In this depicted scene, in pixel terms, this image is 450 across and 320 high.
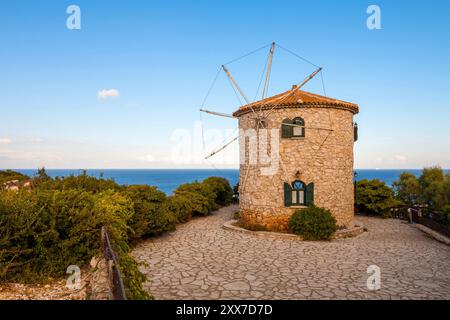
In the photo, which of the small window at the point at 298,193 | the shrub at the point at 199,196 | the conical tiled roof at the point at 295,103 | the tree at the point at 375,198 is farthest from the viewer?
the tree at the point at 375,198

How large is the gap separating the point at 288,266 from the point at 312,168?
5859mm

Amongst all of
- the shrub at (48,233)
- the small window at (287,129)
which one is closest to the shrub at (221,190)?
the small window at (287,129)

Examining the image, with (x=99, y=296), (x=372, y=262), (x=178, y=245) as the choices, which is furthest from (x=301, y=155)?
(x=99, y=296)

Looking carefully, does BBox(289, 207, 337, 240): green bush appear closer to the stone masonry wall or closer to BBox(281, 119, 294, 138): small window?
the stone masonry wall

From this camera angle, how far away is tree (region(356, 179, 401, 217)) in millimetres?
20297

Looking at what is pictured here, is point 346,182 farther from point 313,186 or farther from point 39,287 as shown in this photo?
point 39,287

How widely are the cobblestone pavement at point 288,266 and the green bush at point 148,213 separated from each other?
1.77ft

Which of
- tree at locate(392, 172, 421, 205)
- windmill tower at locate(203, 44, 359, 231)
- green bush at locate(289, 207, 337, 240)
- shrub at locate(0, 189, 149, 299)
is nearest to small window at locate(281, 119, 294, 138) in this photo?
windmill tower at locate(203, 44, 359, 231)

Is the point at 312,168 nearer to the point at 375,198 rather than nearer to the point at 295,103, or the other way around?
the point at 295,103

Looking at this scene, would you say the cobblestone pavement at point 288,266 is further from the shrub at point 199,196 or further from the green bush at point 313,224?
the shrub at point 199,196

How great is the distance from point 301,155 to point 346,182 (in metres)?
2.75

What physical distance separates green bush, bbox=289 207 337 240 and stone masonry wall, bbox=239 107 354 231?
55 centimetres

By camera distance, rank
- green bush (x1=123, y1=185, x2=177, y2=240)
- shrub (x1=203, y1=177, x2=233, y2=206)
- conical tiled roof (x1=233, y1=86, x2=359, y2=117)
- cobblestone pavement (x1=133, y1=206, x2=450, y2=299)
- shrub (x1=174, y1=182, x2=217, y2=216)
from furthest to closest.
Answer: shrub (x1=203, y1=177, x2=233, y2=206)
shrub (x1=174, y1=182, x2=217, y2=216)
conical tiled roof (x1=233, y1=86, x2=359, y2=117)
green bush (x1=123, y1=185, x2=177, y2=240)
cobblestone pavement (x1=133, y1=206, x2=450, y2=299)

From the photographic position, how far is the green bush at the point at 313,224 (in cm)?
1316
